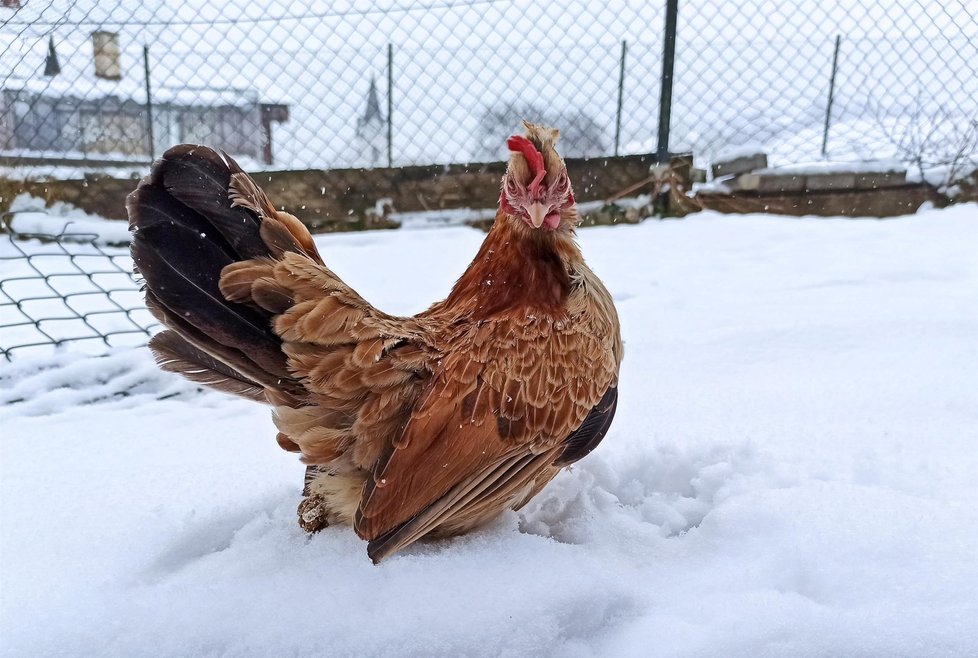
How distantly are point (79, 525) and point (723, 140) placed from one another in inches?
227

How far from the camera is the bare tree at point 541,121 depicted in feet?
19.2

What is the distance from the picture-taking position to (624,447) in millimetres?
2082

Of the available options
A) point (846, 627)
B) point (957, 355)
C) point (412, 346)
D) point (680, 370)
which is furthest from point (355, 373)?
point (957, 355)

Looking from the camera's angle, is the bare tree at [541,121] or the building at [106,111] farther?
the bare tree at [541,121]

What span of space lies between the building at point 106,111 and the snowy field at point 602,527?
311cm

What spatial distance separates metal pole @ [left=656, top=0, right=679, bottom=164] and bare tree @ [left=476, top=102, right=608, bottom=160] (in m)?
0.53

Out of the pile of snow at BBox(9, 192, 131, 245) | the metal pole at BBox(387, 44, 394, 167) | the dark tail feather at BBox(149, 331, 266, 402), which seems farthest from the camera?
the metal pole at BBox(387, 44, 394, 167)

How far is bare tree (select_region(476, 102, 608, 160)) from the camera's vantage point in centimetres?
584

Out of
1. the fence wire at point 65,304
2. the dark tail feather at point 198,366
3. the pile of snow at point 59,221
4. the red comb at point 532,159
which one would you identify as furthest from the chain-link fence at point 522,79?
the dark tail feather at point 198,366

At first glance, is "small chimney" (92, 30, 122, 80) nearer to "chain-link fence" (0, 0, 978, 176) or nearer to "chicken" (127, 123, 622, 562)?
"chain-link fence" (0, 0, 978, 176)

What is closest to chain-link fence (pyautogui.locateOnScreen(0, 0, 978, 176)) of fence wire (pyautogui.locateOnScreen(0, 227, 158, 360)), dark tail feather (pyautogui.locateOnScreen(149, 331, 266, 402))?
fence wire (pyautogui.locateOnScreen(0, 227, 158, 360))

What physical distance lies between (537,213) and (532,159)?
151mm

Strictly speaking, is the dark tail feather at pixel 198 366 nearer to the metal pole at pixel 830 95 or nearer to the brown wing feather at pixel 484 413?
the brown wing feather at pixel 484 413

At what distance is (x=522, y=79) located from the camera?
19.9 ft
